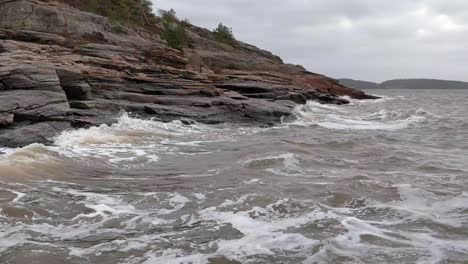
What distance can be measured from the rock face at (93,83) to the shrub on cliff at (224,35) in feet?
72.5

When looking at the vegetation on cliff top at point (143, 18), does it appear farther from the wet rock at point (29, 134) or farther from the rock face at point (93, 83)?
the wet rock at point (29, 134)

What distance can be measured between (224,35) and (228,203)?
59.8m

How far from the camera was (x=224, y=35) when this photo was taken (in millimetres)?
67062

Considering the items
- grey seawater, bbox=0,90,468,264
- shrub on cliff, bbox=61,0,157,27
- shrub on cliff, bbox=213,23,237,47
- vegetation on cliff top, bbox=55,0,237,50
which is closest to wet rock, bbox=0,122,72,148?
grey seawater, bbox=0,90,468,264

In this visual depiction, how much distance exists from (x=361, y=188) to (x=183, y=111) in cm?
1458

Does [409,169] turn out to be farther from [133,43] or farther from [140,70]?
[133,43]

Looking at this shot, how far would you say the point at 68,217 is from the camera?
7.90 metres

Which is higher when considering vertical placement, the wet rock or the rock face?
the rock face

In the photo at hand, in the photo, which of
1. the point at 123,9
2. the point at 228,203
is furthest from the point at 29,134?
the point at 123,9

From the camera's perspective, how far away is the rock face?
16.2 meters

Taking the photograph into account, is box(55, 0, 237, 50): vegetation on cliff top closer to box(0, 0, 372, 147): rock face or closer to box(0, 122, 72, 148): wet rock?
box(0, 0, 372, 147): rock face

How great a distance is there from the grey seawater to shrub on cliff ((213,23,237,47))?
51.7 m

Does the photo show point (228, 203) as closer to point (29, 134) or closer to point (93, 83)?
point (29, 134)

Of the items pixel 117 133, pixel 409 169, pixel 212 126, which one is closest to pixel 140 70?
pixel 212 126
